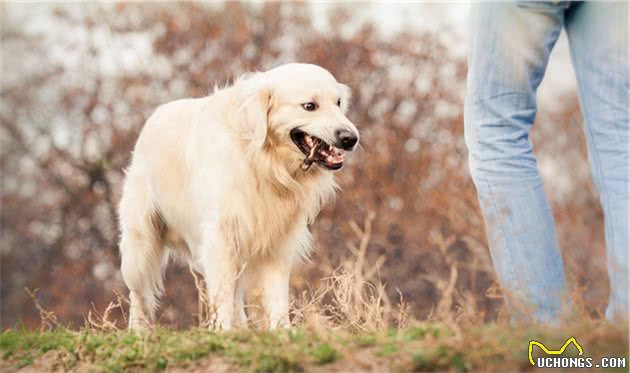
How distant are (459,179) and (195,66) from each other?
5.30 m

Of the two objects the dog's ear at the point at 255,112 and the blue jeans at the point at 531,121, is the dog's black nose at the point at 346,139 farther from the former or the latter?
the blue jeans at the point at 531,121

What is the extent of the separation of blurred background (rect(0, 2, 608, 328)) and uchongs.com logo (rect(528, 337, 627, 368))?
1372 cm

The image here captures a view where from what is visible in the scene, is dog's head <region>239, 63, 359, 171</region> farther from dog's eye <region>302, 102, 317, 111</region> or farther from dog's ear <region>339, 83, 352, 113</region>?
dog's ear <region>339, 83, 352, 113</region>

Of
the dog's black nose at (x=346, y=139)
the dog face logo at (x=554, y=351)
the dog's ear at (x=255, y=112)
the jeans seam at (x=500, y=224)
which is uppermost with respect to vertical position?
the dog's ear at (x=255, y=112)

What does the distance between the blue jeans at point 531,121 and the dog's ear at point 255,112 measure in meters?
1.64

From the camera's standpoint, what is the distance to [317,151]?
4996 millimetres

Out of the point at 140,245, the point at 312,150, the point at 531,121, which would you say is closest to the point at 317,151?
the point at 312,150

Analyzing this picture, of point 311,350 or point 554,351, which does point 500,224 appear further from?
point 311,350

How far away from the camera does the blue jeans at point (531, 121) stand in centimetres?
331

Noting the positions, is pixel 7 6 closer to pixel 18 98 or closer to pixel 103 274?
pixel 18 98

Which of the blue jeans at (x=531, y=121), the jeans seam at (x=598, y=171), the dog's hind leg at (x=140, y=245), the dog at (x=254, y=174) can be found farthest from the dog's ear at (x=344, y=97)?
the jeans seam at (x=598, y=171)

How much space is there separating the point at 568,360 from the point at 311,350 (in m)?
0.80

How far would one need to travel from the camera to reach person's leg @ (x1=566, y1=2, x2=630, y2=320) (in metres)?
3.28

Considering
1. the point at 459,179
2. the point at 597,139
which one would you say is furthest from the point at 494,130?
the point at 459,179
